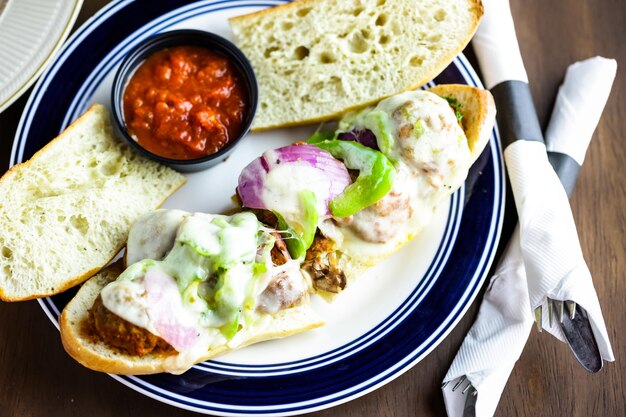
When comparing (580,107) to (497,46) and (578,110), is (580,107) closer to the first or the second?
(578,110)

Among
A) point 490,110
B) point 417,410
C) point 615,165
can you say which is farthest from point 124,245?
point 615,165

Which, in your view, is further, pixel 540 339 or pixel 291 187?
pixel 540 339

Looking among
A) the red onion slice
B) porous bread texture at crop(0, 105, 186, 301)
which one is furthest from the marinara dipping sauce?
the red onion slice

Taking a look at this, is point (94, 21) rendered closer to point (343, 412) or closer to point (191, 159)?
point (191, 159)

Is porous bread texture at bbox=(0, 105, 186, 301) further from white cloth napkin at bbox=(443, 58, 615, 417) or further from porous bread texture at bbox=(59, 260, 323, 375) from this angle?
white cloth napkin at bbox=(443, 58, 615, 417)

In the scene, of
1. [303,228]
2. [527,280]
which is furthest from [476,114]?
[303,228]

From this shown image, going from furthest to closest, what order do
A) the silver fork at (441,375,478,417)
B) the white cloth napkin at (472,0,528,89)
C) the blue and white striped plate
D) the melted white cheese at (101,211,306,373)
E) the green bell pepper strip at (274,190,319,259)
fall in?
the white cloth napkin at (472,0,528,89)
the silver fork at (441,375,478,417)
the blue and white striped plate
the green bell pepper strip at (274,190,319,259)
the melted white cheese at (101,211,306,373)
